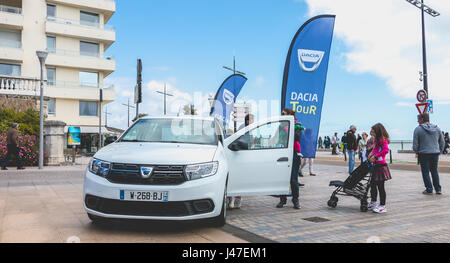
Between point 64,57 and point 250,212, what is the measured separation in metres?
36.6

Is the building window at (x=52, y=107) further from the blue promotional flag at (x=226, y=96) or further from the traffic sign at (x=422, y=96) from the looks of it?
the traffic sign at (x=422, y=96)

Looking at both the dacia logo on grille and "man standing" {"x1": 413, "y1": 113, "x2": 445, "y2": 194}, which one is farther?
"man standing" {"x1": 413, "y1": 113, "x2": 445, "y2": 194}

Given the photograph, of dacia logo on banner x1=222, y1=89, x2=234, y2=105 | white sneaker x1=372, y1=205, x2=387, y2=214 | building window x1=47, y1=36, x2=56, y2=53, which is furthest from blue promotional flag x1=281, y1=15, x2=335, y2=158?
building window x1=47, y1=36, x2=56, y2=53

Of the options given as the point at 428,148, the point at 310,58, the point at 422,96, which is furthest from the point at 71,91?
the point at 428,148

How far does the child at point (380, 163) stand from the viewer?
6656 millimetres

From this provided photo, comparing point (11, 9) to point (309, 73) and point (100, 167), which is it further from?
point (100, 167)

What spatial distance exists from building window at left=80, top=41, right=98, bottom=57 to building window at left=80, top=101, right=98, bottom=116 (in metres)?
5.18

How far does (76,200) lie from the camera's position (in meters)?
7.69

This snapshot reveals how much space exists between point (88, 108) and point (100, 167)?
1508 inches

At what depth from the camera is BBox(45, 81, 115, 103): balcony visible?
3747 cm

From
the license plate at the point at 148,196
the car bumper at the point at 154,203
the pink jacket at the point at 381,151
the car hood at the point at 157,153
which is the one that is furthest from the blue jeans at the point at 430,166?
the license plate at the point at 148,196

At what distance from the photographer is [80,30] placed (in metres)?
38.8

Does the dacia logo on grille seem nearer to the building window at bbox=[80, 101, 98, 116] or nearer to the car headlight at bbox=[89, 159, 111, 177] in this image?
the car headlight at bbox=[89, 159, 111, 177]
